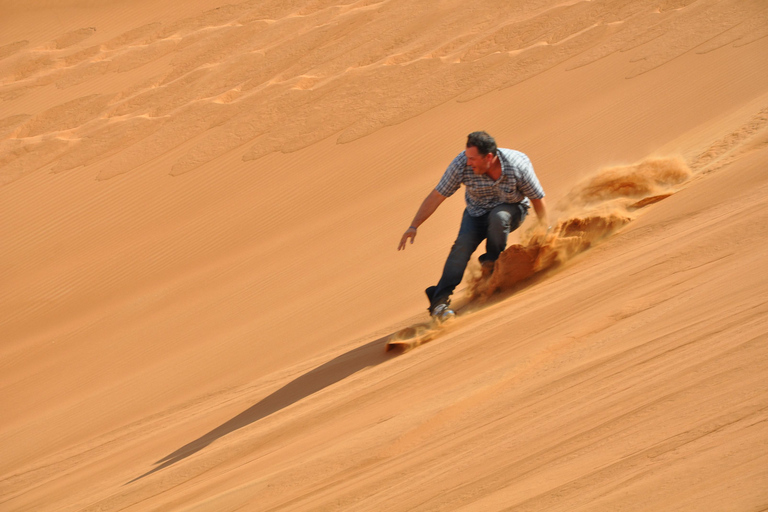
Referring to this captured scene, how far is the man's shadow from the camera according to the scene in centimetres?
440

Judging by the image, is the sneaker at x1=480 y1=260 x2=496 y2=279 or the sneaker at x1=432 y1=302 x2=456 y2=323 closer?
the sneaker at x1=432 y1=302 x2=456 y2=323

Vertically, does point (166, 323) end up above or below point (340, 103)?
below

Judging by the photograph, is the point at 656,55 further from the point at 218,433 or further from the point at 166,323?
the point at 218,433

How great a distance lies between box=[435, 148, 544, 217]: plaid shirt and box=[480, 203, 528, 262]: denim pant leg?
68 millimetres

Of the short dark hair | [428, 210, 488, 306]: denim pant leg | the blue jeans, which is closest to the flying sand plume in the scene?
the blue jeans

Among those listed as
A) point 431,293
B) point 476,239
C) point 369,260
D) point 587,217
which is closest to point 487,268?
point 476,239

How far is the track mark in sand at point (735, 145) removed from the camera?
5.83 metres

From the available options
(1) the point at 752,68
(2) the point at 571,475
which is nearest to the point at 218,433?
(2) the point at 571,475

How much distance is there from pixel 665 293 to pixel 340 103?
26.9ft

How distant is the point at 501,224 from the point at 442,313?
743 millimetres

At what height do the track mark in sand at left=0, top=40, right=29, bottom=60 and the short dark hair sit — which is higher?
the track mark in sand at left=0, top=40, right=29, bottom=60

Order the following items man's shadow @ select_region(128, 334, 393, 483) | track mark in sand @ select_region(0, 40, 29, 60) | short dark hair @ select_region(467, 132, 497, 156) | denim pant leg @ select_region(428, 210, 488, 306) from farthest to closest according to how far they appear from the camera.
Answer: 1. track mark in sand @ select_region(0, 40, 29, 60)
2. denim pant leg @ select_region(428, 210, 488, 306)
3. short dark hair @ select_region(467, 132, 497, 156)
4. man's shadow @ select_region(128, 334, 393, 483)

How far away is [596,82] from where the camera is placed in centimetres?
1038

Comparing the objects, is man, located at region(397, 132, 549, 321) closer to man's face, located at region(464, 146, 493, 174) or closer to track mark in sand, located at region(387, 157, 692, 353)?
man's face, located at region(464, 146, 493, 174)
